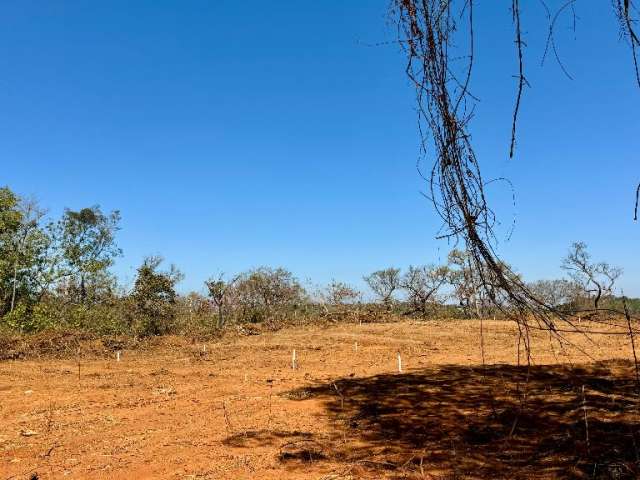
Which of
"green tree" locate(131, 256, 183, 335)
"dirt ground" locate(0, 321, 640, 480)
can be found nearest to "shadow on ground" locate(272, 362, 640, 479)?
"dirt ground" locate(0, 321, 640, 480)

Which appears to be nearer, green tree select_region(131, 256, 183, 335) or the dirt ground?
the dirt ground

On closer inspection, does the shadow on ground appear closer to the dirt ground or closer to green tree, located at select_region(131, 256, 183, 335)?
the dirt ground

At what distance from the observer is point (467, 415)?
5.22 meters

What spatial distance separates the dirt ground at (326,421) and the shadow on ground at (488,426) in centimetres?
2

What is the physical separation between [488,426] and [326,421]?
1.73m

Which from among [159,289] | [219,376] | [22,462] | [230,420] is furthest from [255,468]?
[159,289]

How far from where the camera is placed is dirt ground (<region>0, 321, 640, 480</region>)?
386 centimetres

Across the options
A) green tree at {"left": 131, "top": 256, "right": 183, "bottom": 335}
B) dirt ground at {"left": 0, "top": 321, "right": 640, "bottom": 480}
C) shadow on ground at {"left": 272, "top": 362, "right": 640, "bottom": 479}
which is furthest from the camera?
green tree at {"left": 131, "top": 256, "right": 183, "bottom": 335}

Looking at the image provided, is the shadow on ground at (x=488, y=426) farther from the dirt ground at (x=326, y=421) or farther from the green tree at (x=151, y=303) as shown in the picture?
the green tree at (x=151, y=303)

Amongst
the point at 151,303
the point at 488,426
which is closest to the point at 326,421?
the point at 488,426

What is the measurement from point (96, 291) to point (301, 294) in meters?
10.4

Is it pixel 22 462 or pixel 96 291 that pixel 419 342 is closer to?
pixel 22 462

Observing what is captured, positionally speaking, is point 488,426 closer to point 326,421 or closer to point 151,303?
point 326,421

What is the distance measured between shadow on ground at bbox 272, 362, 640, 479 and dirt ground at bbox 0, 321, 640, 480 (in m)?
0.02
